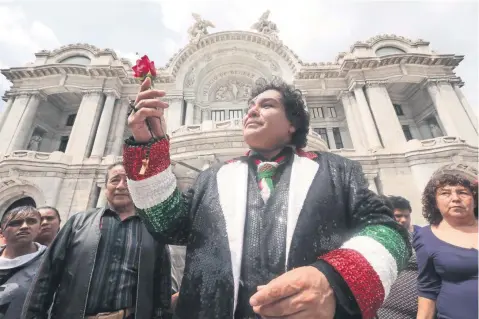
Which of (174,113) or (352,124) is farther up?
(174,113)

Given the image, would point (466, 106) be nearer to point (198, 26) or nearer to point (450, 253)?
point (198, 26)

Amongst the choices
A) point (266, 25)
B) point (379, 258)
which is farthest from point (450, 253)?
point (266, 25)

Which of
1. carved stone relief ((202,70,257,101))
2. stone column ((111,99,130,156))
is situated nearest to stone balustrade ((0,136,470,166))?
stone column ((111,99,130,156))

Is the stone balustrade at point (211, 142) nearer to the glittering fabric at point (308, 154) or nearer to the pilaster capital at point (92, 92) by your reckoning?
the pilaster capital at point (92, 92)

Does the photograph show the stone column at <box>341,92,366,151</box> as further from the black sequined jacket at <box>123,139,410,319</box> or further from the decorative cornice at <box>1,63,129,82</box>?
the black sequined jacket at <box>123,139,410,319</box>

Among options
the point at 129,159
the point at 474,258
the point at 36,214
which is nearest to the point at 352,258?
the point at 129,159

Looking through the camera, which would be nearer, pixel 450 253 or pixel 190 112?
pixel 450 253

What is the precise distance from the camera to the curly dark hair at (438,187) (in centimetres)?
282

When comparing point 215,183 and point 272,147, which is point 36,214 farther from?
point 272,147

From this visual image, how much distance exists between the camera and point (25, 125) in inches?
634

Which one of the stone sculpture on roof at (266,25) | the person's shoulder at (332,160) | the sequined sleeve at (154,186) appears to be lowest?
the sequined sleeve at (154,186)

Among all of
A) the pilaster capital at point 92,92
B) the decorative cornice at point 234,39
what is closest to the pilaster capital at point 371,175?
the decorative cornice at point 234,39

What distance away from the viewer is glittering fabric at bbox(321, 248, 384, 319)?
947mm

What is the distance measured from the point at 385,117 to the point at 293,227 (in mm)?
17910
